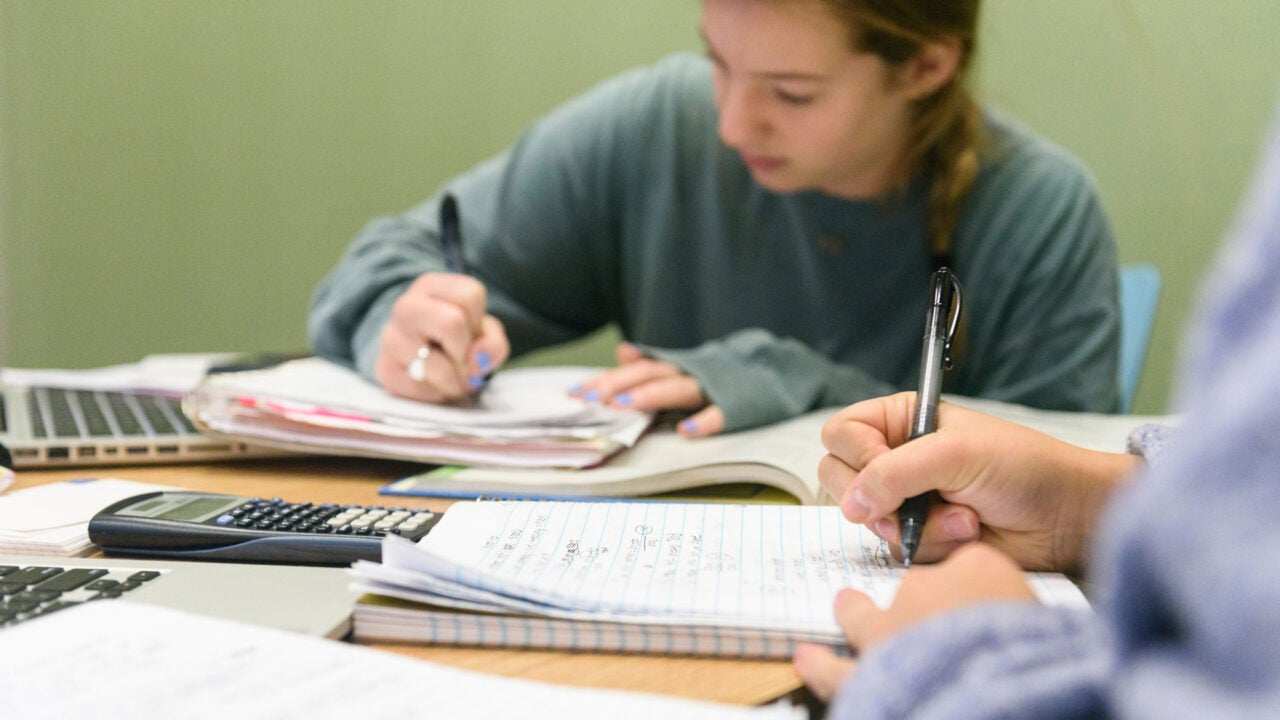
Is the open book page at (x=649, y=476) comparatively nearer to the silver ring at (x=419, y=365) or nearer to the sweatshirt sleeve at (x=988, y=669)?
the silver ring at (x=419, y=365)

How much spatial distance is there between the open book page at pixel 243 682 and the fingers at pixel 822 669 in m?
0.02

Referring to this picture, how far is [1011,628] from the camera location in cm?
28

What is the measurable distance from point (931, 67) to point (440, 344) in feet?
1.92

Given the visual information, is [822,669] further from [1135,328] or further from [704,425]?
[1135,328]

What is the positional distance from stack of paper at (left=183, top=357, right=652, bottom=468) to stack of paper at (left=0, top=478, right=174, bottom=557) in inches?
3.9

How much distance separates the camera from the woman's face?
96cm

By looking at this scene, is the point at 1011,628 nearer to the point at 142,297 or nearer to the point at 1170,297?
the point at 1170,297

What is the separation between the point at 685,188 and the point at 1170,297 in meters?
0.89

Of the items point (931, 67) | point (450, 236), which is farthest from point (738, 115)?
point (450, 236)

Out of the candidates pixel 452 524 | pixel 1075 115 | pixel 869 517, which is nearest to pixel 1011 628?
pixel 869 517

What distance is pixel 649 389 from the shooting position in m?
0.87

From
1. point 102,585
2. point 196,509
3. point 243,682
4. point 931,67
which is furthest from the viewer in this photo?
point 931,67

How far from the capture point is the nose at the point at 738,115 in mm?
1012

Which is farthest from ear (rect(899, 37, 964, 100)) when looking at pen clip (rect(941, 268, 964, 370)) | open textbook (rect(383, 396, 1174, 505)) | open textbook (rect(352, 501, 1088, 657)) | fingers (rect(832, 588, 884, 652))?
fingers (rect(832, 588, 884, 652))
